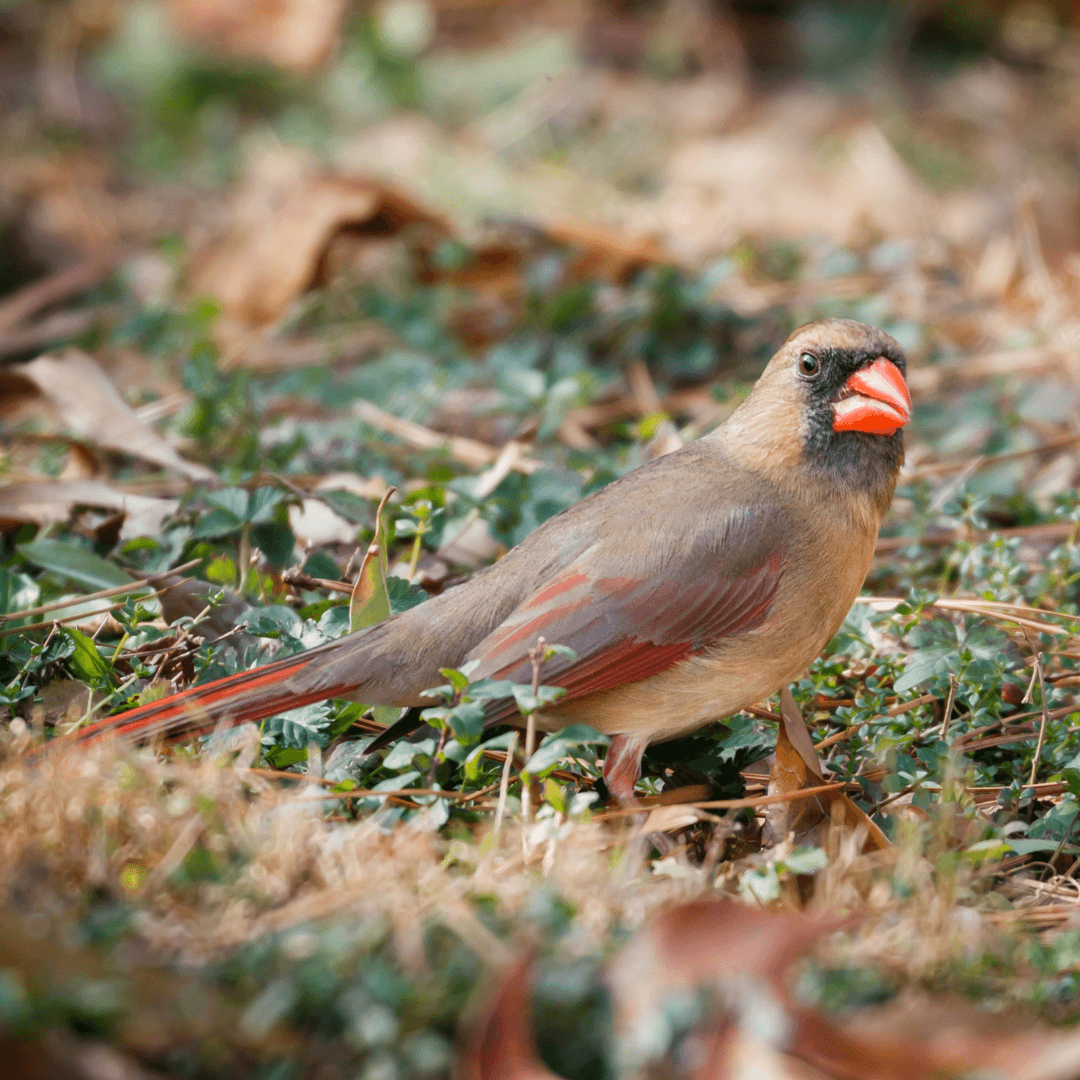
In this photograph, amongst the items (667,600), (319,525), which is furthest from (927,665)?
(319,525)

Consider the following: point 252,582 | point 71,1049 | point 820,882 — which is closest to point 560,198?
point 252,582

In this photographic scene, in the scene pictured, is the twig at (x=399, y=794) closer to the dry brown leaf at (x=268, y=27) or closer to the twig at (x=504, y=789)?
the twig at (x=504, y=789)

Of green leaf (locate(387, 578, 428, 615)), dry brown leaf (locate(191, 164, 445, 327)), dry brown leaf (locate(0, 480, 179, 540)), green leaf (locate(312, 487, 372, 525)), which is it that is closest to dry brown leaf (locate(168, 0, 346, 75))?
dry brown leaf (locate(191, 164, 445, 327))

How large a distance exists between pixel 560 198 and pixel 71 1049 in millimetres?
5285

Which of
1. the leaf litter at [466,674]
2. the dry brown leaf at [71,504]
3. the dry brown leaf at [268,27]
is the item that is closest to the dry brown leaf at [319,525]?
the leaf litter at [466,674]

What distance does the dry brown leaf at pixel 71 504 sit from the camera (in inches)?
123

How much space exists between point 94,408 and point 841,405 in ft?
7.24

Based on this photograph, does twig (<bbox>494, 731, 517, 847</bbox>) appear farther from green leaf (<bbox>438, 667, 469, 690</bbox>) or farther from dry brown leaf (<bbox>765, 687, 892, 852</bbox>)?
dry brown leaf (<bbox>765, 687, 892, 852</bbox>)

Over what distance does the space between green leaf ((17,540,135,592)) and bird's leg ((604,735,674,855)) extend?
1.20 m

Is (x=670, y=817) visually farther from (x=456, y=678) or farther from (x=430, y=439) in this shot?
(x=430, y=439)

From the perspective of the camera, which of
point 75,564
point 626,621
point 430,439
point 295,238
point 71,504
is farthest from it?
point 295,238

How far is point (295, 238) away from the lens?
4766mm

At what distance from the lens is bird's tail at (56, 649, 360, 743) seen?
87.1 inches

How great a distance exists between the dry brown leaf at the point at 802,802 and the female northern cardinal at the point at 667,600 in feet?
0.40
